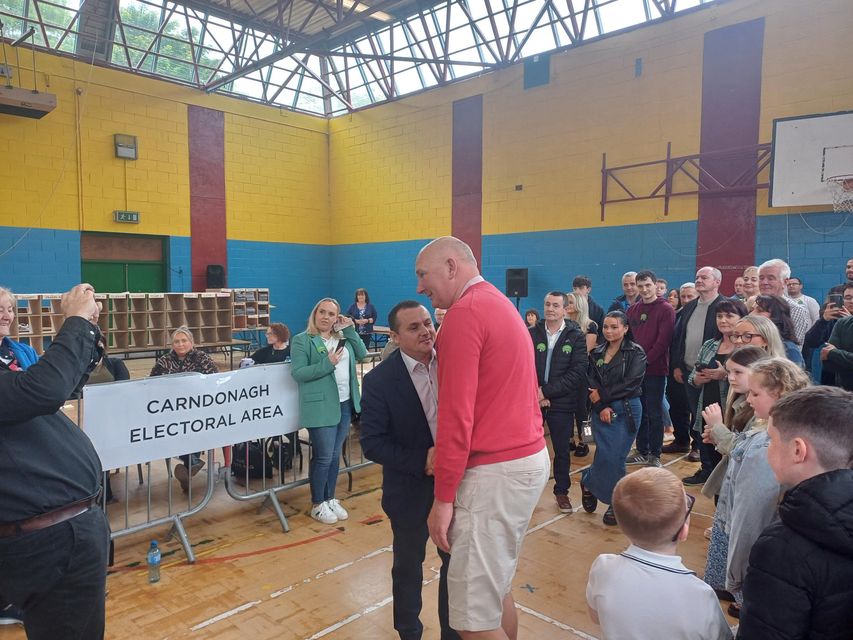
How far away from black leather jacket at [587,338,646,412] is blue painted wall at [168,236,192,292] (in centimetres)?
1129

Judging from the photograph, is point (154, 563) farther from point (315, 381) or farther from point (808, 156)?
point (808, 156)

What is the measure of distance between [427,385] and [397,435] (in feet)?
0.84

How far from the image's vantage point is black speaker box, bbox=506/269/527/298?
1136cm

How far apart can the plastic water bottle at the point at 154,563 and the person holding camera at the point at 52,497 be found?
157cm

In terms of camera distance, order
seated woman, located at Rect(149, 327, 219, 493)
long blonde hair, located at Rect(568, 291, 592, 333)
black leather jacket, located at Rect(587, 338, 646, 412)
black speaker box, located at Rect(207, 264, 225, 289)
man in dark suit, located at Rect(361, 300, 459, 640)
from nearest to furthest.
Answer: man in dark suit, located at Rect(361, 300, 459, 640), black leather jacket, located at Rect(587, 338, 646, 412), seated woman, located at Rect(149, 327, 219, 493), long blonde hair, located at Rect(568, 291, 592, 333), black speaker box, located at Rect(207, 264, 225, 289)

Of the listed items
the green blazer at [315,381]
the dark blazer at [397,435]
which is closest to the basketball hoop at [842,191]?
the green blazer at [315,381]

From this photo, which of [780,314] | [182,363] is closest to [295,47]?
[182,363]

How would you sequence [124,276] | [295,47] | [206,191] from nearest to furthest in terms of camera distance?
[295,47] → [124,276] → [206,191]

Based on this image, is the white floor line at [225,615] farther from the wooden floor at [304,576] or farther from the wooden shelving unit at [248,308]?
the wooden shelving unit at [248,308]

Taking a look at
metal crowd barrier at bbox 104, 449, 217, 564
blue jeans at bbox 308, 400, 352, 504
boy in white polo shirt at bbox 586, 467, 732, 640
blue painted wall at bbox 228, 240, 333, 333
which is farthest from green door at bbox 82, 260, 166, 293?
boy in white polo shirt at bbox 586, 467, 732, 640

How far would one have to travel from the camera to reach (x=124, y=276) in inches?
487

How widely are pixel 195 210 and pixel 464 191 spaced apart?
20.8 feet

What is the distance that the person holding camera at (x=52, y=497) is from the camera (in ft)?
5.43

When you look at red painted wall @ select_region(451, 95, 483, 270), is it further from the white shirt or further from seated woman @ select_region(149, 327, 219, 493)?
the white shirt
